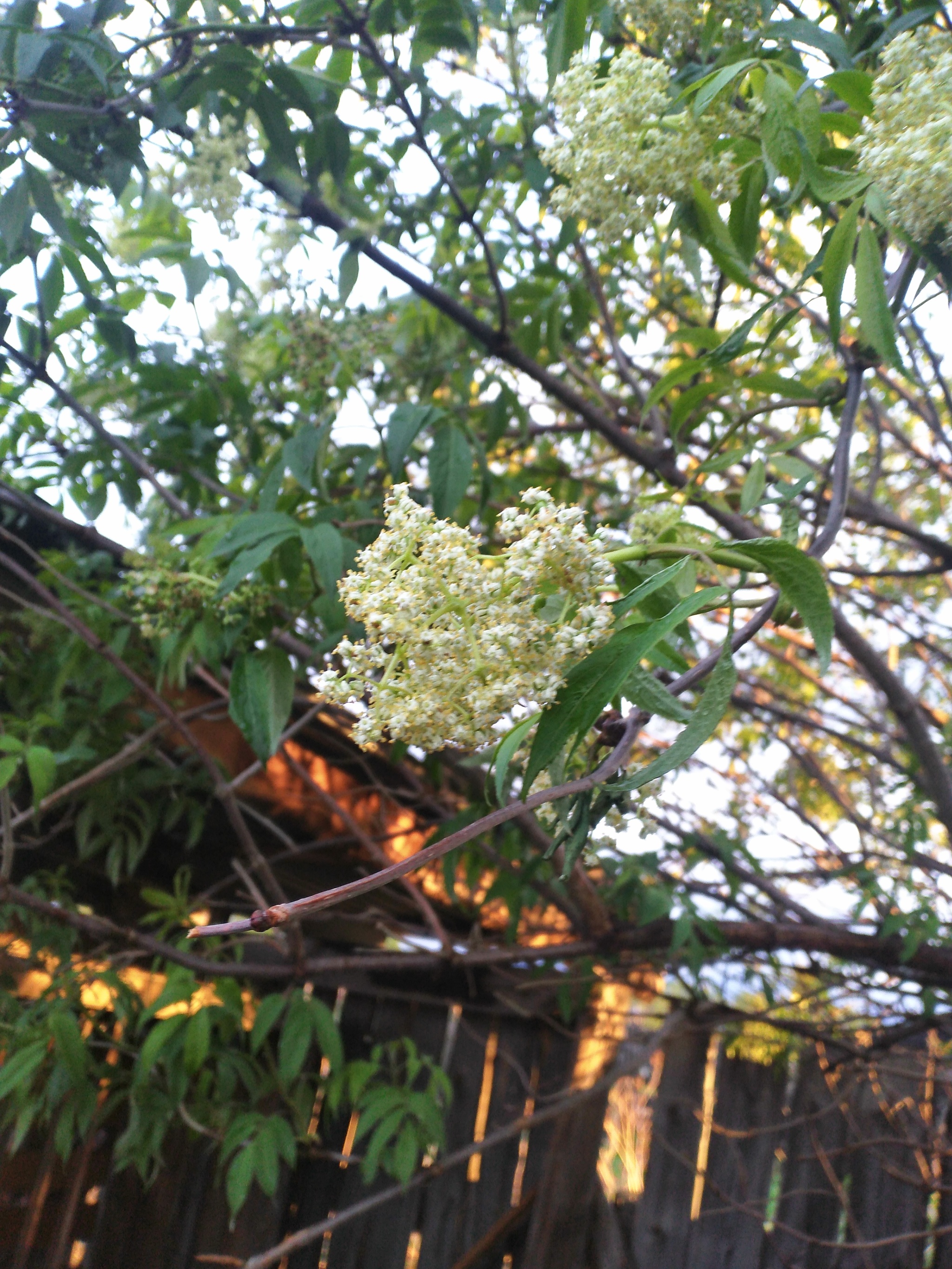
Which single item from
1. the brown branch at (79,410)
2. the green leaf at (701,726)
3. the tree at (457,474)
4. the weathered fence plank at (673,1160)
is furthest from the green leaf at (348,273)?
the weathered fence plank at (673,1160)

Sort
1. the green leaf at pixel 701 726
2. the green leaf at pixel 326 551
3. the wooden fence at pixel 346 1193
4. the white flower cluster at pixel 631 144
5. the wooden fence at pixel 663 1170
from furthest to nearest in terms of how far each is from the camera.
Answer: the wooden fence at pixel 663 1170 → the wooden fence at pixel 346 1193 → the green leaf at pixel 326 551 → the white flower cluster at pixel 631 144 → the green leaf at pixel 701 726

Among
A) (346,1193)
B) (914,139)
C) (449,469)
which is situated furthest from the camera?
(346,1193)

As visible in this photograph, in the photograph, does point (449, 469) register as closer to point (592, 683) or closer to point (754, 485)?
point (754, 485)

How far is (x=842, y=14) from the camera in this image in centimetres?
150

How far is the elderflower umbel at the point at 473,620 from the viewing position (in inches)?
27.6

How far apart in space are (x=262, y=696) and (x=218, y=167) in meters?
1.04

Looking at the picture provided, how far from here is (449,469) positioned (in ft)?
5.55

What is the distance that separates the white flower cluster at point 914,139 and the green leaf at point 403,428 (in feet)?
2.71

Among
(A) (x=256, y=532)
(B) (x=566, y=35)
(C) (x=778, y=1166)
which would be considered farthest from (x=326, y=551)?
(C) (x=778, y=1166)

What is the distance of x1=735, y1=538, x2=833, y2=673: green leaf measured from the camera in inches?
29.5

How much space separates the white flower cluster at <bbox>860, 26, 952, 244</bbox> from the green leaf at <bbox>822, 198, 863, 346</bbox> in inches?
1.8

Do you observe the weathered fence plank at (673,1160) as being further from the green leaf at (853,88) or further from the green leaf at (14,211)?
the green leaf at (14,211)

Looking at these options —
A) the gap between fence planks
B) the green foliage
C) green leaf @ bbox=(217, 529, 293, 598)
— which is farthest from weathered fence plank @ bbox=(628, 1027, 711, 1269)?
green leaf @ bbox=(217, 529, 293, 598)

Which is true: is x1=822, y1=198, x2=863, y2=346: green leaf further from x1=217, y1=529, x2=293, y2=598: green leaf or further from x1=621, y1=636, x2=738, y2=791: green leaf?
x1=217, y1=529, x2=293, y2=598: green leaf
